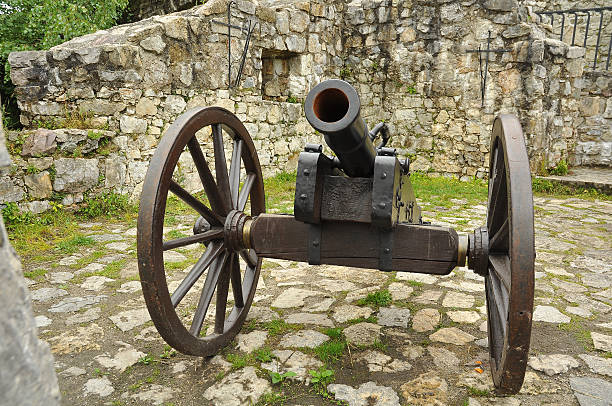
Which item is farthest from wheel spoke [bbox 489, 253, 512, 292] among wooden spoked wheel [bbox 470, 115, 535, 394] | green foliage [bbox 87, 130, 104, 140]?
green foliage [bbox 87, 130, 104, 140]

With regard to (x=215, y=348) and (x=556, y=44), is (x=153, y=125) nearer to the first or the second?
(x=215, y=348)

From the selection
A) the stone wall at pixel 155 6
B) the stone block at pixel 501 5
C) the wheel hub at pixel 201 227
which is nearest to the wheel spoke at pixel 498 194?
the wheel hub at pixel 201 227

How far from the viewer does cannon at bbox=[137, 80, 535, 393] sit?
1.75 meters

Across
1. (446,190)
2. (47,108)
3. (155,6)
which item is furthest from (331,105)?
(155,6)

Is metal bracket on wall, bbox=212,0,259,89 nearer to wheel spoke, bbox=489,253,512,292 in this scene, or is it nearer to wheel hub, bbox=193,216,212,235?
wheel hub, bbox=193,216,212,235

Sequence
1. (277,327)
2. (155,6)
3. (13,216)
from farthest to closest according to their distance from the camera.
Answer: (155,6) < (13,216) < (277,327)

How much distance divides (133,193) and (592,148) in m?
7.86

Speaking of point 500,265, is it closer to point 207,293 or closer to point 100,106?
point 207,293

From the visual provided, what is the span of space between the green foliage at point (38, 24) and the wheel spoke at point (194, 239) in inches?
235

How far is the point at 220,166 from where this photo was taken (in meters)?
2.54

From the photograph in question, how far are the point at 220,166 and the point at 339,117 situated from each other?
856mm

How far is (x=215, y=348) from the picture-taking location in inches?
92.7

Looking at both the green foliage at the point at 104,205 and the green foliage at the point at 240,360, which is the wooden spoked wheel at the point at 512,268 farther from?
the green foliage at the point at 104,205

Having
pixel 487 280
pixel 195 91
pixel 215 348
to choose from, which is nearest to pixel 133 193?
pixel 195 91
